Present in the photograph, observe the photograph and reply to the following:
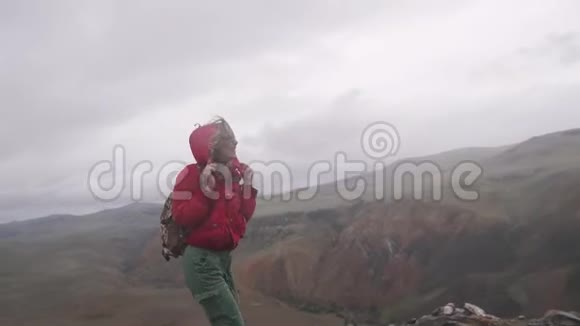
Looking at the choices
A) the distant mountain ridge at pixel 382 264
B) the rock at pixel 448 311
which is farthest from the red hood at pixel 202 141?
the distant mountain ridge at pixel 382 264

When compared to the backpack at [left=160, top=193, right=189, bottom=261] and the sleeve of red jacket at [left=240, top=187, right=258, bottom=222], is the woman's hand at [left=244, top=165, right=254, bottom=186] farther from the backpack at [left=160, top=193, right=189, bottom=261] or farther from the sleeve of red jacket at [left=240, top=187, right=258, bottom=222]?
the backpack at [left=160, top=193, right=189, bottom=261]

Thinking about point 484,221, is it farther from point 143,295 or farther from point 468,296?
point 143,295

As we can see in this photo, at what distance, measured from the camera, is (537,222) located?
22.6m

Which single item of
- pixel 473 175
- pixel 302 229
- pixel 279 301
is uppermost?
pixel 473 175

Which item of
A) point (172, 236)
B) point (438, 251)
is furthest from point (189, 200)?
point (438, 251)

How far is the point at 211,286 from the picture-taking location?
3.50 metres

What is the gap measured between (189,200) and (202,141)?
0.39 metres

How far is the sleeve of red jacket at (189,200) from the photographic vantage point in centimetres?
347

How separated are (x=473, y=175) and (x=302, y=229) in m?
9.51

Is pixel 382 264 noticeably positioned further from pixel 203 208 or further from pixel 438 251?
pixel 203 208

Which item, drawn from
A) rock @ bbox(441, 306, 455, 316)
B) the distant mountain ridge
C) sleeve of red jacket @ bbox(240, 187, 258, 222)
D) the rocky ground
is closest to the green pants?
sleeve of red jacket @ bbox(240, 187, 258, 222)


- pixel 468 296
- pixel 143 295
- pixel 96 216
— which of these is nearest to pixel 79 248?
pixel 143 295

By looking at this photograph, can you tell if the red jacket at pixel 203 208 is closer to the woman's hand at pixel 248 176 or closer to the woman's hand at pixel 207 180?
the woman's hand at pixel 207 180

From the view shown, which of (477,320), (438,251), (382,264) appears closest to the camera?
(477,320)
